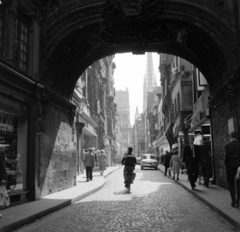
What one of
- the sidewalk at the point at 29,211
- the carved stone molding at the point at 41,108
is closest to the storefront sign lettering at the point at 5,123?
the carved stone molding at the point at 41,108

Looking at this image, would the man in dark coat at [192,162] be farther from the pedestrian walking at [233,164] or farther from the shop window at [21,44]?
the shop window at [21,44]

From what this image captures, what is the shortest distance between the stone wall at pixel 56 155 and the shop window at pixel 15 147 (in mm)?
793

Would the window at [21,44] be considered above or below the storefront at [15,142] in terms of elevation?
above

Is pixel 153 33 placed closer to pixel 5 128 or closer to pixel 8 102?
pixel 8 102

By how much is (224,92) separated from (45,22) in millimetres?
6464

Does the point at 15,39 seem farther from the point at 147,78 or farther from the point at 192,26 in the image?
the point at 147,78

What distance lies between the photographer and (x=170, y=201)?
34.4 ft

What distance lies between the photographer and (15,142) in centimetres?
983

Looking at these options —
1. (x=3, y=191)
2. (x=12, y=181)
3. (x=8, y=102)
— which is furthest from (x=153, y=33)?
(x=3, y=191)

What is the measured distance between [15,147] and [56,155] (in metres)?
2.83

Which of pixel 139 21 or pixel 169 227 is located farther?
pixel 139 21

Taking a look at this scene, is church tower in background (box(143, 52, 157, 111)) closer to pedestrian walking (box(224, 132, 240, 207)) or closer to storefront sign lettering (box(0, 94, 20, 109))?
storefront sign lettering (box(0, 94, 20, 109))

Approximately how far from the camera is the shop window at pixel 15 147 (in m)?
9.24

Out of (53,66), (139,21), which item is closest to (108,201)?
(53,66)
